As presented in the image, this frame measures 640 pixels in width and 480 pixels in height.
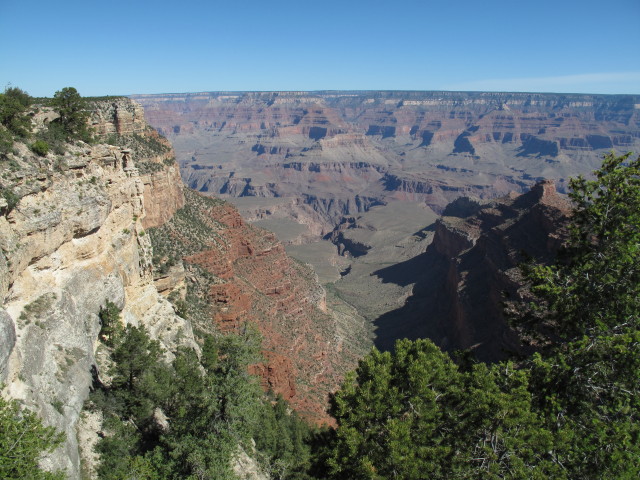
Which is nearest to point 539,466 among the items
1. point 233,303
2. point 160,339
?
point 160,339

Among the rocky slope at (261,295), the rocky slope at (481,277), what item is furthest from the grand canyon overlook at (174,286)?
the rocky slope at (481,277)

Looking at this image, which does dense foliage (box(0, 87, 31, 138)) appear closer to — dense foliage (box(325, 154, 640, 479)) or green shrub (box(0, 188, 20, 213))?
green shrub (box(0, 188, 20, 213))

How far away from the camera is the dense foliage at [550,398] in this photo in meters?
12.9

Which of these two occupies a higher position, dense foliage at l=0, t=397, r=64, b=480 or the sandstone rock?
the sandstone rock

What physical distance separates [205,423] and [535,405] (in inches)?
534

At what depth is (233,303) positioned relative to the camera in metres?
41.4

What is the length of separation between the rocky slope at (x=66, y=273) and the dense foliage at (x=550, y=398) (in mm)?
11315

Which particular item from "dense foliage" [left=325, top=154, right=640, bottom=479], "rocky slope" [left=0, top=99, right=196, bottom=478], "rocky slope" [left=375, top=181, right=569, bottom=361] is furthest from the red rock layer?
"dense foliage" [left=325, top=154, right=640, bottom=479]

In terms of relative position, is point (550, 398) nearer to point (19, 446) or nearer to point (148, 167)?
point (19, 446)

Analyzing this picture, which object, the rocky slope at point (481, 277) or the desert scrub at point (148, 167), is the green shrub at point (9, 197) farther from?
A: the rocky slope at point (481, 277)

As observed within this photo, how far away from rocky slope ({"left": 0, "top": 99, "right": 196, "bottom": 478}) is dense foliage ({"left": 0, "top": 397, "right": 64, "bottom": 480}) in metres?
2.18

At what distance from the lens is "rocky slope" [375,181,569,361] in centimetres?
5250

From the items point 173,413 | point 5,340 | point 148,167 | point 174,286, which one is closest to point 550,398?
point 5,340

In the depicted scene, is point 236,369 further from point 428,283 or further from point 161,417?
point 428,283
